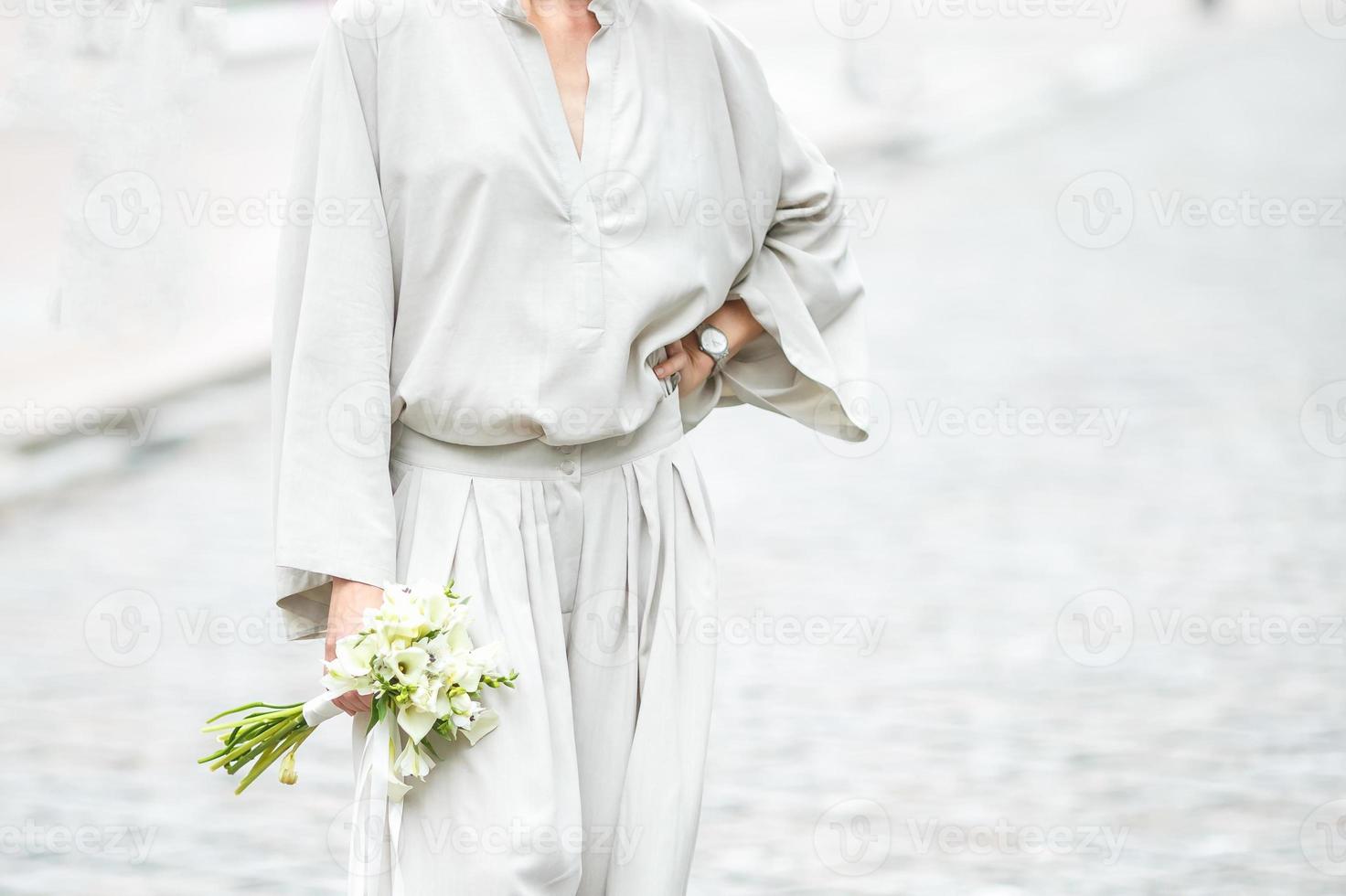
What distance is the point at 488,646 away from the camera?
89.0 inches

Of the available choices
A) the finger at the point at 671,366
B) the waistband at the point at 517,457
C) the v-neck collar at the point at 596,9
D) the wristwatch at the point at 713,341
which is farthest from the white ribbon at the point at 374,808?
the v-neck collar at the point at 596,9

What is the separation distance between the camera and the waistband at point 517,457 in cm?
241

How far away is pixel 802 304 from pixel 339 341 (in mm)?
836

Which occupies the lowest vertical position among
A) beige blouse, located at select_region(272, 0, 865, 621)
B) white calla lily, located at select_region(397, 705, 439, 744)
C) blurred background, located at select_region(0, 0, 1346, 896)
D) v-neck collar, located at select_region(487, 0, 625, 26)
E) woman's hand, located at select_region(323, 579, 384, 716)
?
blurred background, located at select_region(0, 0, 1346, 896)

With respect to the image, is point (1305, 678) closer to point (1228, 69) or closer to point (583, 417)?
point (583, 417)

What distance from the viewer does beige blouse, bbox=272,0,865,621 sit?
2.29m

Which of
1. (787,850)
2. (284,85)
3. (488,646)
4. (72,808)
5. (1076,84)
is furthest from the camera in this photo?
(1076,84)

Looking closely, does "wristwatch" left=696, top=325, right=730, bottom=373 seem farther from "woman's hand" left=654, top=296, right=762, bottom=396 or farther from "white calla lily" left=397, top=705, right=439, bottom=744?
"white calla lily" left=397, top=705, right=439, bottom=744

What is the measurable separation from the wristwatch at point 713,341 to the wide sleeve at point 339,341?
1.88ft

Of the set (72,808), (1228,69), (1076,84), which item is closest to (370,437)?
(72,808)

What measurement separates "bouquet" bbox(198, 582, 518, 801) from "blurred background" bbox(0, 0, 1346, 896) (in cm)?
97

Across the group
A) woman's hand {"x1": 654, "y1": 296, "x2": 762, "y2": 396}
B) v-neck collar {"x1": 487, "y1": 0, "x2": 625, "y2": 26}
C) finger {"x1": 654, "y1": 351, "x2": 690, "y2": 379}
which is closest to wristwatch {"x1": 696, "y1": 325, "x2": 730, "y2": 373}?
woman's hand {"x1": 654, "y1": 296, "x2": 762, "y2": 396}

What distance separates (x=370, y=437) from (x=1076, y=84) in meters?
17.0

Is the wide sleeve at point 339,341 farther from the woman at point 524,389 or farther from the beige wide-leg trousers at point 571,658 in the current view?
the beige wide-leg trousers at point 571,658
